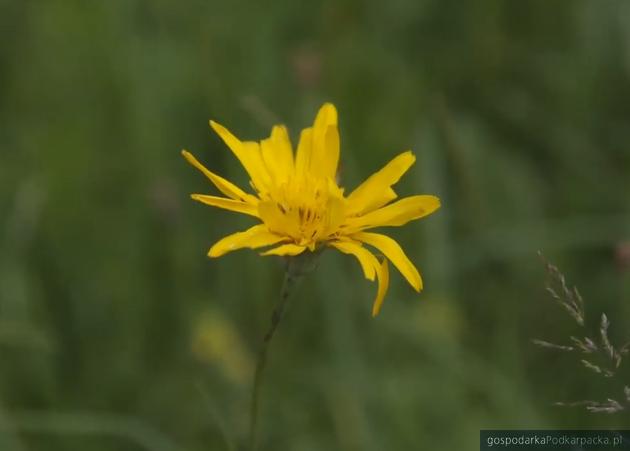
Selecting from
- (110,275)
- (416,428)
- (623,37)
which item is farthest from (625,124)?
(110,275)

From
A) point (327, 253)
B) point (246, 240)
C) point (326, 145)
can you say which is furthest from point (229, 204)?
point (327, 253)

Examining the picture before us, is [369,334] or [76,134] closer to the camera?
[369,334]

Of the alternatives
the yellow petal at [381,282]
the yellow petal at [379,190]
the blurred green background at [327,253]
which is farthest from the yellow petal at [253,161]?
the blurred green background at [327,253]

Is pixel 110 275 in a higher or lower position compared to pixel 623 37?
lower

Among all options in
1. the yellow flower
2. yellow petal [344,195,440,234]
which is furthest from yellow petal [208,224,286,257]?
yellow petal [344,195,440,234]

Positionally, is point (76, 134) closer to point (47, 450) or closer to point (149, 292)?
point (149, 292)

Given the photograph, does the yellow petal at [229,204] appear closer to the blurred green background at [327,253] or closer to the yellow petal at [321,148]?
the yellow petal at [321,148]

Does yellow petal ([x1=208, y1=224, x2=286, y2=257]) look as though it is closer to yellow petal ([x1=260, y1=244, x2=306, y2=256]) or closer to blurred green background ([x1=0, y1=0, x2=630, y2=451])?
yellow petal ([x1=260, y1=244, x2=306, y2=256])

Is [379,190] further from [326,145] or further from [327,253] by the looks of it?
[327,253]
